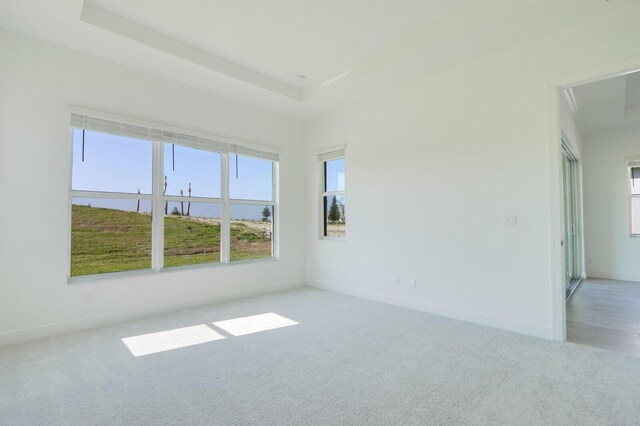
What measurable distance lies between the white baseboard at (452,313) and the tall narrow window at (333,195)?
0.90m

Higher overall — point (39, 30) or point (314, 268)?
point (39, 30)

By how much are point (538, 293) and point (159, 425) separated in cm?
325

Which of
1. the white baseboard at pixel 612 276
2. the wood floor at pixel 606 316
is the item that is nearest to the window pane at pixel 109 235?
the wood floor at pixel 606 316

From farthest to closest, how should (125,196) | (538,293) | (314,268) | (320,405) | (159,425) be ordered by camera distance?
(314,268) → (125,196) → (538,293) → (320,405) → (159,425)

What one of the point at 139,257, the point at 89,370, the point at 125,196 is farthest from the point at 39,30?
the point at 89,370

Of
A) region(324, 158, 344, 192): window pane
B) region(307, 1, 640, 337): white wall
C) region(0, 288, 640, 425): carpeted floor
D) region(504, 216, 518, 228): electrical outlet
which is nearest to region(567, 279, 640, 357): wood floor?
region(0, 288, 640, 425): carpeted floor

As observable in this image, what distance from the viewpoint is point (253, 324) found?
3.39 metres

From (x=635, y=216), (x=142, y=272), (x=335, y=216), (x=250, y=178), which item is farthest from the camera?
(x=635, y=216)

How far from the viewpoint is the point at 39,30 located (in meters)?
2.91

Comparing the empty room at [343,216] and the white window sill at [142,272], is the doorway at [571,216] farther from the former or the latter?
the white window sill at [142,272]

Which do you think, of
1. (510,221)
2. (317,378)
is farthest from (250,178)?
(510,221)

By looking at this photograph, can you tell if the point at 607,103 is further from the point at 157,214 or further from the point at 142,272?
the point at 142,272

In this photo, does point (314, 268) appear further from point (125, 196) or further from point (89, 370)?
point (89, 370)

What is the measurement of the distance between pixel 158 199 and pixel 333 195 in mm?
2566
